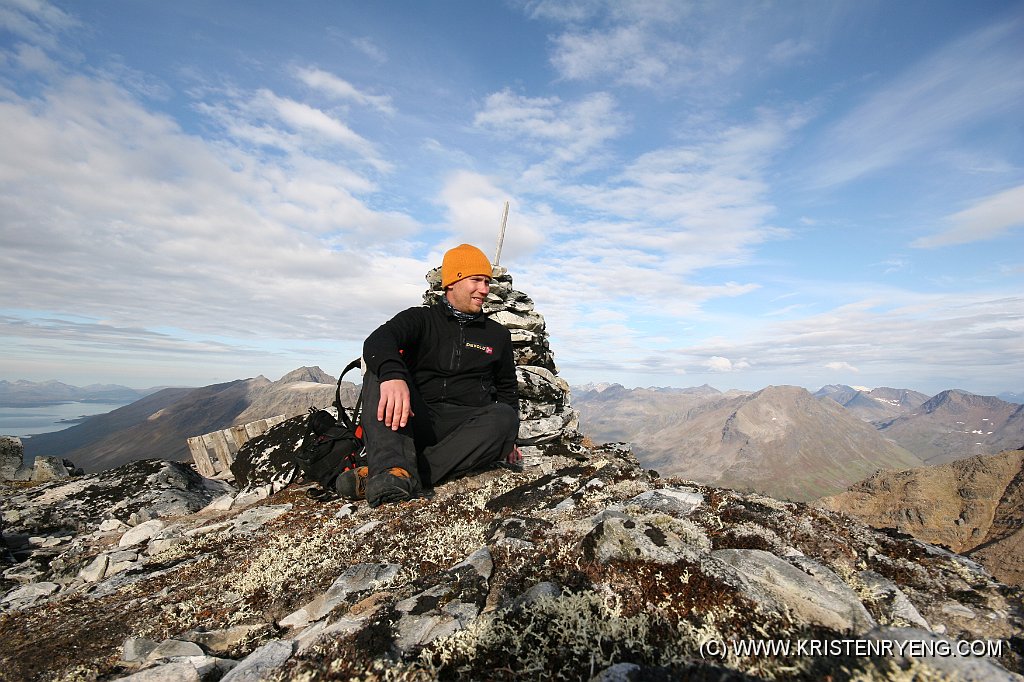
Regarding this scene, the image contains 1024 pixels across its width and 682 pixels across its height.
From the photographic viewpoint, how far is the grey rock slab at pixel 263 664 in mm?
3139

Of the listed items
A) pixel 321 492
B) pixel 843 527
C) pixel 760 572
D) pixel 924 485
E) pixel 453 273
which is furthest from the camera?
pixel 924 485

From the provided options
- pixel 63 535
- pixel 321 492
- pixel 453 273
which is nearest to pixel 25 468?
pixel 63 535

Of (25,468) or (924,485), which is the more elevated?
(25,468)

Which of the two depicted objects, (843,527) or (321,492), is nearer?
(843,527)

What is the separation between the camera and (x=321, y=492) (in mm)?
8922

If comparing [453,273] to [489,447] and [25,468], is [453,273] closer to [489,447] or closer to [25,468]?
[489,447]

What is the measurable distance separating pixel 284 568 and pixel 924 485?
31.1 meters

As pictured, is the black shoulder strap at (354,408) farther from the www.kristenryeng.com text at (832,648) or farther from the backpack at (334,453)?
the www.kristenryeng.com text at (832,648)

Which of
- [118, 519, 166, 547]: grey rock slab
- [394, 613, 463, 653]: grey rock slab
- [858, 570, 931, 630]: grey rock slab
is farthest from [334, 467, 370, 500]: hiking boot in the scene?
[858, 570, 931, 630]: grey rock slab

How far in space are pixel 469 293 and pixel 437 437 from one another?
2.79 metres

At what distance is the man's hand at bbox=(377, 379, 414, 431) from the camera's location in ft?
21.8

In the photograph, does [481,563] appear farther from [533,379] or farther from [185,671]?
[533,379]

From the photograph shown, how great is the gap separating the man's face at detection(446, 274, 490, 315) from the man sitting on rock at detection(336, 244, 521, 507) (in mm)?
19

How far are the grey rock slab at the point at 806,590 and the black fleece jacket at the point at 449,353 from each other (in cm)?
545
